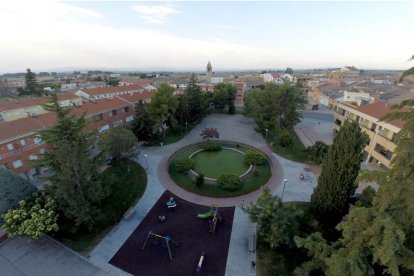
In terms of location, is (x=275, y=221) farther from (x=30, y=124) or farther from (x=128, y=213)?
(x=30, y=124)

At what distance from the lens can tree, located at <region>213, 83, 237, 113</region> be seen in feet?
202

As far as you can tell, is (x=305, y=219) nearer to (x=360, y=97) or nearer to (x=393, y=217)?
(x=393, y=217)

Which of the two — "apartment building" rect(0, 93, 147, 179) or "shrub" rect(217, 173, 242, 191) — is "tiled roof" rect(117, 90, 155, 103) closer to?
"apartment building" rect(0, 93, 147, 179)

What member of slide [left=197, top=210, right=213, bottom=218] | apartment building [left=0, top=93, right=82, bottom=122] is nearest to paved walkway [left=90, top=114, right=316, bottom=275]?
slide [left=197, top=210, right=213, bottom=218]

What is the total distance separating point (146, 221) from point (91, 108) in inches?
1106

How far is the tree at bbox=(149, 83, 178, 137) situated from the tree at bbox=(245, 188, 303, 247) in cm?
2875

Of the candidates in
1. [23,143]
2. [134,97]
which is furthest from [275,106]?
[23,143]

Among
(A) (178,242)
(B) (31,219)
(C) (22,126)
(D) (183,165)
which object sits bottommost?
(A) (178,242)

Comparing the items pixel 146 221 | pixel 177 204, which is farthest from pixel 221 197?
pixel 146 221

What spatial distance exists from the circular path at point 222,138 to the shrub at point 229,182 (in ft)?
4.39

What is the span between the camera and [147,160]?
34562 millimetres

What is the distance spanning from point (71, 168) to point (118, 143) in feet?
37.1

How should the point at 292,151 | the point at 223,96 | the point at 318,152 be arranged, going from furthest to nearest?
the point at 223,96
the point at 292,151
the point at 318,152

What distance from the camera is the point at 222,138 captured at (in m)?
43.8
